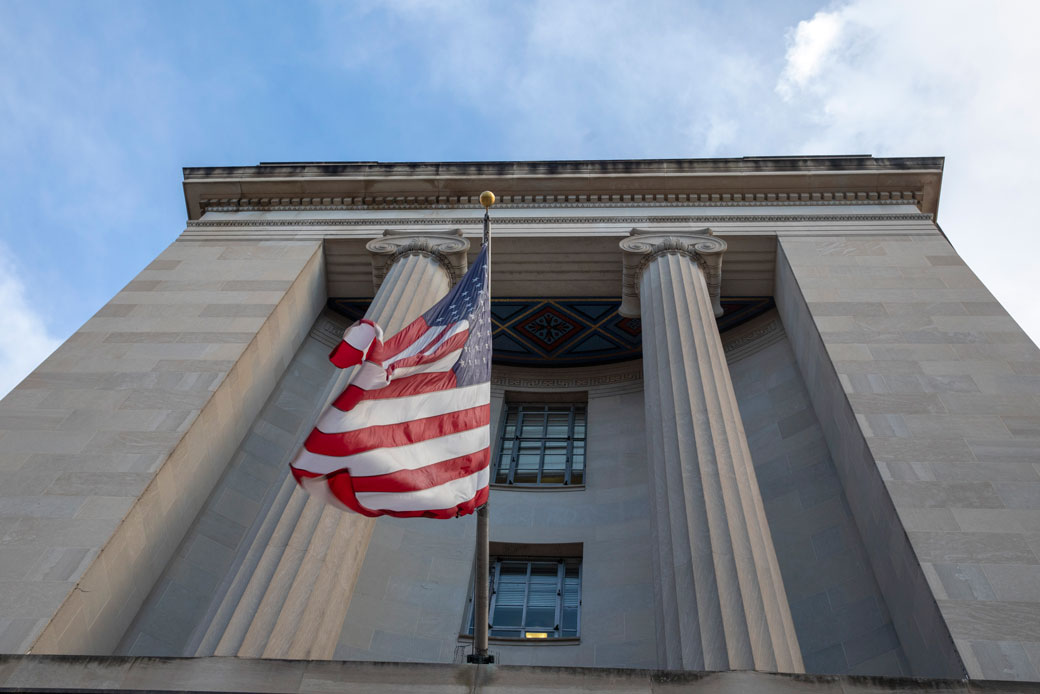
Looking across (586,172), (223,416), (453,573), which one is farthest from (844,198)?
(223,416)

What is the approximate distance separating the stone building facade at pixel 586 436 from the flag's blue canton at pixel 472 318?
351cm

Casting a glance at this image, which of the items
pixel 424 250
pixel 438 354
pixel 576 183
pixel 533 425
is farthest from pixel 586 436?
pixel 438 354

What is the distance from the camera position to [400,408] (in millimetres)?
9289

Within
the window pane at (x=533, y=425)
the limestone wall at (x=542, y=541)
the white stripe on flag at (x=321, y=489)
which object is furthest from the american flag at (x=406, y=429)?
the window pane at (x=533, y=425)

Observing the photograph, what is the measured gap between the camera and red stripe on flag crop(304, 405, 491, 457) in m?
8.69

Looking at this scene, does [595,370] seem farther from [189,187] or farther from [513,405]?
[189,187]

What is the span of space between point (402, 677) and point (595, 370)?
15.2 m

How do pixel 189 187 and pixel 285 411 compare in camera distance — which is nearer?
pixel 285 411

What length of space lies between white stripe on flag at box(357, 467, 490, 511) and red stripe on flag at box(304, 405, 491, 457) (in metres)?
0.51

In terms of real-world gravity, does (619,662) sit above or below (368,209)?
below

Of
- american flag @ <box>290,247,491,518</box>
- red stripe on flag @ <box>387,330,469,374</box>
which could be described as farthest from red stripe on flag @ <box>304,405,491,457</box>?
red stripe on flag @ <box>387,330,469,374</box>

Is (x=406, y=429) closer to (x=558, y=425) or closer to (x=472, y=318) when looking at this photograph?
(x=472, y=318)

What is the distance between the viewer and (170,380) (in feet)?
52.7

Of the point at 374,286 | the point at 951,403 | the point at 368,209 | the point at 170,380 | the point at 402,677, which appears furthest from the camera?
the point at 368,209
